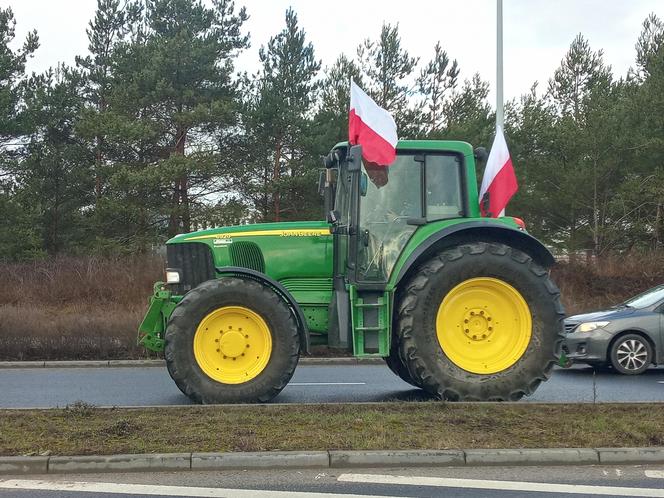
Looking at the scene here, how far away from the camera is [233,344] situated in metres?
8.10

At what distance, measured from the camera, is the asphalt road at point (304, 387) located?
30.5ft

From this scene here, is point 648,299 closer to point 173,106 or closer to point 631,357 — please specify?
point 631,357

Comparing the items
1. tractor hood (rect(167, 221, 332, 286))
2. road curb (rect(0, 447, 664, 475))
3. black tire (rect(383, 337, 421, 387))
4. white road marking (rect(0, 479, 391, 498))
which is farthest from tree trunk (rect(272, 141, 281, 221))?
white road marking (rect(0, 479, 391, 498))

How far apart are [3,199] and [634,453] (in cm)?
2592

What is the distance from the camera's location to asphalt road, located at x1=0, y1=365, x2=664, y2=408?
9297 mm

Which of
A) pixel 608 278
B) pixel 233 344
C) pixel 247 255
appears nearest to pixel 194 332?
pixel 233 344

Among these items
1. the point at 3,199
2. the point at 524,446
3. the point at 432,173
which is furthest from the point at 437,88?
the point at 524,446

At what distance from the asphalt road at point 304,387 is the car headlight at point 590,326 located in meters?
0.72

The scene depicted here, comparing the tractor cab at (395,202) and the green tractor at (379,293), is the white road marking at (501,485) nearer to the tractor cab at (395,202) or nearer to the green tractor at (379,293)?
the green tractor at (379,293)

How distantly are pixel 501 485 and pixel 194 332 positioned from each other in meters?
3.73

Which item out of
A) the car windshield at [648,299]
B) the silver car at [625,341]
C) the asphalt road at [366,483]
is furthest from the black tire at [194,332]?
the car windshield at [648,299]

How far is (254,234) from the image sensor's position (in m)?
8.68

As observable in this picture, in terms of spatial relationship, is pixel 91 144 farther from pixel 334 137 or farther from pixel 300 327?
pixel 300 327

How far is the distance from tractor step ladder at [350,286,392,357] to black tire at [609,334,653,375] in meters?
5.54
